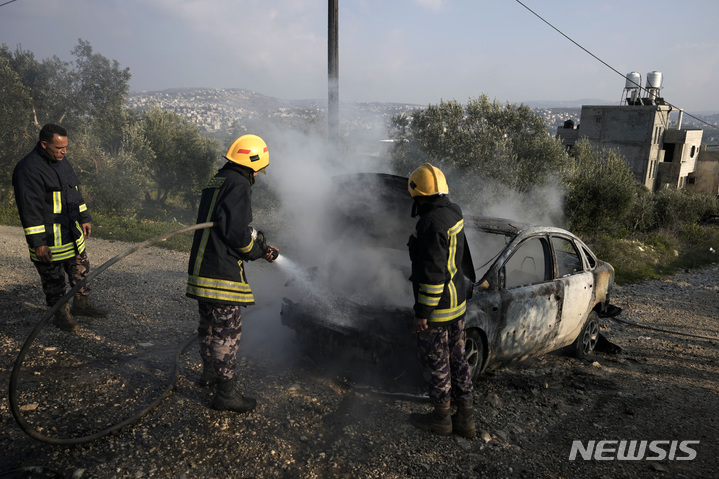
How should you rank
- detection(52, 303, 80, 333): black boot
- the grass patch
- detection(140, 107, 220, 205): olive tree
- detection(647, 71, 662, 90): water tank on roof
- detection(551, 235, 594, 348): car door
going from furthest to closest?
1. detection(647, 71, 662, 90): water tank on roof
2. detection(140, 107, 220, 205): olive tree
3. the grass patch
4. detection(551, 235, 594, 348): car door
5. detection(52, 303, 80, 333): black boot

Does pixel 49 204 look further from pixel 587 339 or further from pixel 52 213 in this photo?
pixel 587 339

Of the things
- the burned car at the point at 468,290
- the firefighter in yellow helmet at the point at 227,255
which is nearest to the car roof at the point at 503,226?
the burned car at the point at 468,290

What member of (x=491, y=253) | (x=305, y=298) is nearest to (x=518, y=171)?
(x=491, y=253)

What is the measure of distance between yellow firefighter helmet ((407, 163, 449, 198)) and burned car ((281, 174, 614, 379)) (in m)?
0.98

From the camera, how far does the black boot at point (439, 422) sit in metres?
3.46

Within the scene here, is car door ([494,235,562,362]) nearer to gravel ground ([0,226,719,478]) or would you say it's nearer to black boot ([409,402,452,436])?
gravel ground ([0,226,719,478])

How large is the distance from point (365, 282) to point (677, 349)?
14.3 ft

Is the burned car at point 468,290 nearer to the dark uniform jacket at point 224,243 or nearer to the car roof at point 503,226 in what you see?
the car roof at point 503,226

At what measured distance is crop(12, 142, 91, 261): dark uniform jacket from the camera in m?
4.16

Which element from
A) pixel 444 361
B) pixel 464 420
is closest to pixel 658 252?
pixel 464 420

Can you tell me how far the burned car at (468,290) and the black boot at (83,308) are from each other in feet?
7.83

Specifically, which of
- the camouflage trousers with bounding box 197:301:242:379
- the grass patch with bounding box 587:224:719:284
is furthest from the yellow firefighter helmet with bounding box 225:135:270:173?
the grass patch with bounding box 587:224:719:284

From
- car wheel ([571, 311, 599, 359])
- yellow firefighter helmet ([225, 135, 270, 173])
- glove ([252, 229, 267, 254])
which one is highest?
yellow firefighter helmet ([225, 135, 270, 173])

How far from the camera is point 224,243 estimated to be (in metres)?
3.38
